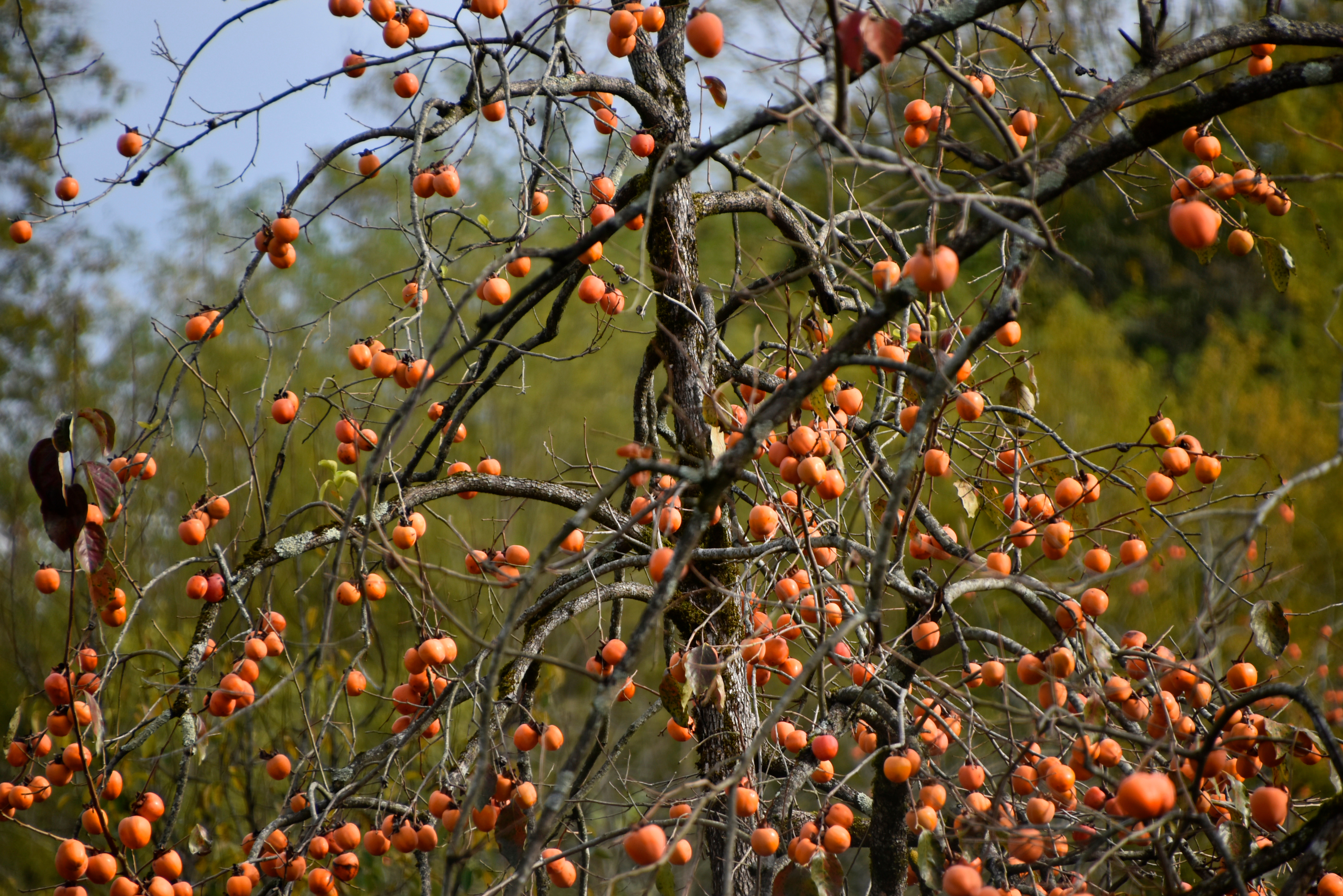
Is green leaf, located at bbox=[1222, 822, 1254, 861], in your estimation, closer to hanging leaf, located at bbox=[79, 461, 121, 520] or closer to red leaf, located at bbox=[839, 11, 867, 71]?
red leaf, located at bbox=[839, 11, 867, 71]

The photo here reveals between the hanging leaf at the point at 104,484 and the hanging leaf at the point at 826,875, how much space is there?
1168 millimetres

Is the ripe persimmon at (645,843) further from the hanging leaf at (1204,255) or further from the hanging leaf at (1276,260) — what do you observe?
the hanging leaf at (1276,260)

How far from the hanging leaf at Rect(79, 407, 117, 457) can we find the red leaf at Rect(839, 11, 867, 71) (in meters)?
1.22

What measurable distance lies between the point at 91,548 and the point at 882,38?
1.36 metres

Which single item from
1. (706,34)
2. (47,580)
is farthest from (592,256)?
(47,580)

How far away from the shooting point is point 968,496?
1808 mm

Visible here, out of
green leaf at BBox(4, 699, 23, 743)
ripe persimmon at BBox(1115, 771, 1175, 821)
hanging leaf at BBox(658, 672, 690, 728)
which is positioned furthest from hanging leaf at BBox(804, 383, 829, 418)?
green leaf at BBox(4, 699, 23, 743)

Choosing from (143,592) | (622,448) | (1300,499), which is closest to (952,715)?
(622,448)

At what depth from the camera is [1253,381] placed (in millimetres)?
7711

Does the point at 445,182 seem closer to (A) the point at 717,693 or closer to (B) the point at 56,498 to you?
(B) the point at 56,498

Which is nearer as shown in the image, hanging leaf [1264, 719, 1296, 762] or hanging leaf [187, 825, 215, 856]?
hanging leaf [1264, 719, 1296, 762]

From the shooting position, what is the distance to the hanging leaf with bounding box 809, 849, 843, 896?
4.45 feet

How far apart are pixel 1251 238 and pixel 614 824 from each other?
4.43m

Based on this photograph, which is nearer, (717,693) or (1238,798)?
(1238,798)
